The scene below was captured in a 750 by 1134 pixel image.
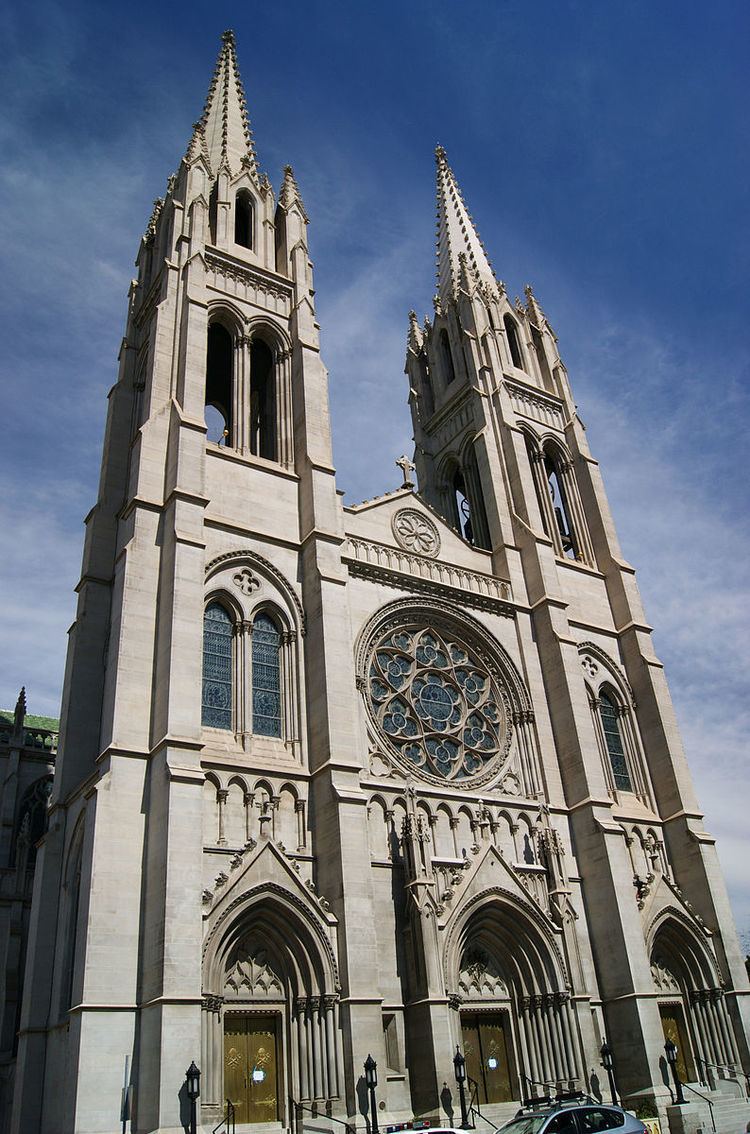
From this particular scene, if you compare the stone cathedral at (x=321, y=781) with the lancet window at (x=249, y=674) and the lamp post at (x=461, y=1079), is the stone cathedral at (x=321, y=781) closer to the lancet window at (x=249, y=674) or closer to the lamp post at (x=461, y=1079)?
the lancet window at (x=249, y=674)

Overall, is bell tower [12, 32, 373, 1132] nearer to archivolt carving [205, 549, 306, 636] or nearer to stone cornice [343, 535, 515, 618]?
archivolt carving [205, 549, 306, 636]

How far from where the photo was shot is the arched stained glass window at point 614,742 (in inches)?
1163

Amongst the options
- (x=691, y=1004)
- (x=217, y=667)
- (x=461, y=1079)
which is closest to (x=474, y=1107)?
(x=461, y=1079)

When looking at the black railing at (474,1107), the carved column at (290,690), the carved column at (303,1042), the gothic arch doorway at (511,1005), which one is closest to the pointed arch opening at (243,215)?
the carved column at (290,690)

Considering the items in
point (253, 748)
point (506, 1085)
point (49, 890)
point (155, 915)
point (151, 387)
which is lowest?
point (506, 1085)

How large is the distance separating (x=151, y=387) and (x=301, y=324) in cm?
656

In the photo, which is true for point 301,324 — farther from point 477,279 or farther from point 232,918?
point 232,918

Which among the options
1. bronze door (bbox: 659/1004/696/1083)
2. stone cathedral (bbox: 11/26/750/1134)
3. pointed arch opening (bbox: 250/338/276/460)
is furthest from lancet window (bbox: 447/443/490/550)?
bronze door (bbox: 659/1004/696/1083)

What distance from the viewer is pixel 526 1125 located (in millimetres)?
14047

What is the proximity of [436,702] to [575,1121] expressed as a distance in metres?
13.4

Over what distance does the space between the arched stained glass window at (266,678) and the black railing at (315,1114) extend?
7.88 m

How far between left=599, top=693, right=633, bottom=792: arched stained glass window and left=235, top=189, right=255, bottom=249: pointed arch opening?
2055cm

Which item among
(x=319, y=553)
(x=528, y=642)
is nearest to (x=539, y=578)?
(x=528, y=642)

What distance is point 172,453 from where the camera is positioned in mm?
24094
